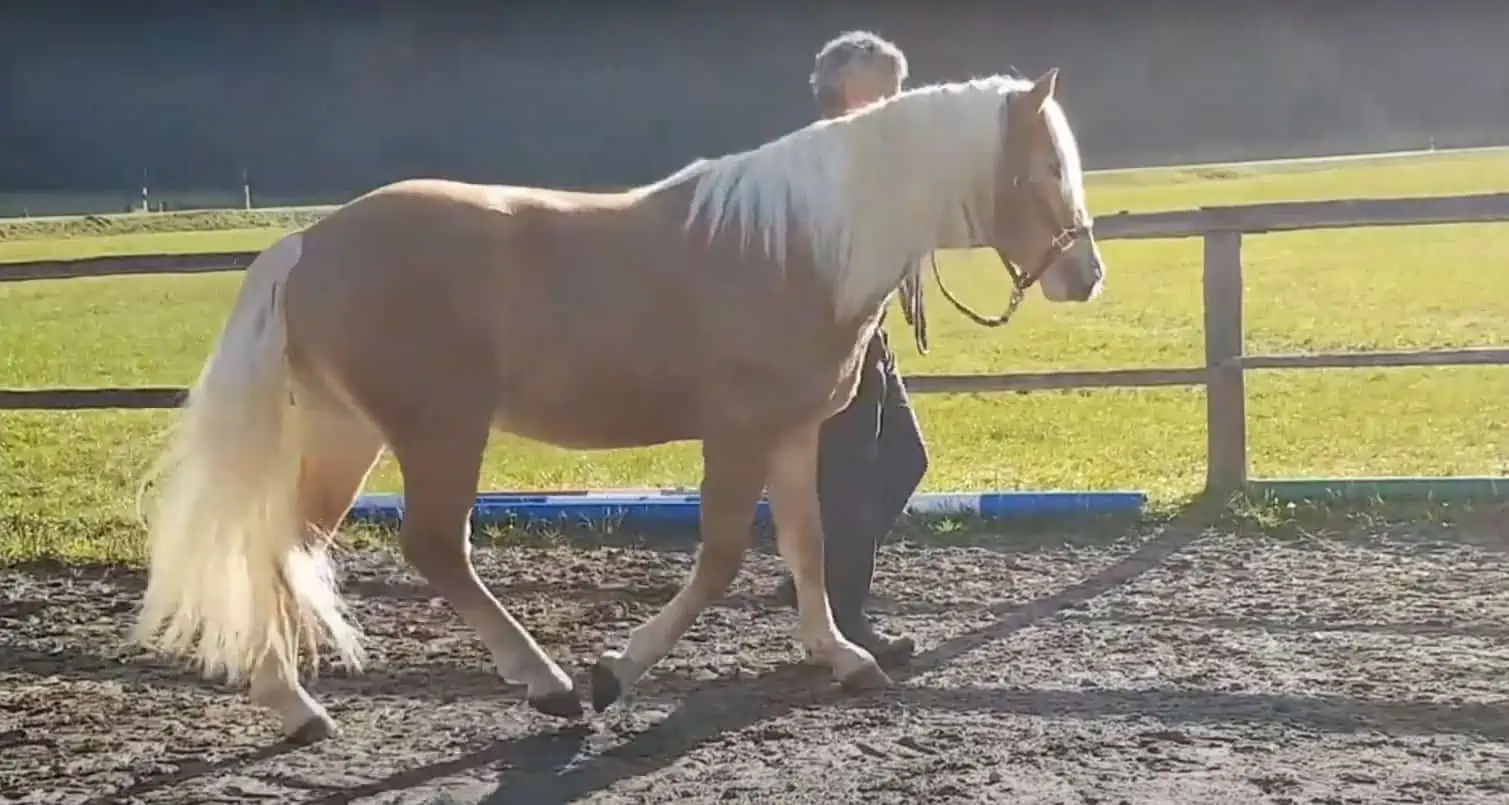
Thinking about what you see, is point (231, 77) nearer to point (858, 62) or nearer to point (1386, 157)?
point (1386, 157)

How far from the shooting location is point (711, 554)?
3.82 metres

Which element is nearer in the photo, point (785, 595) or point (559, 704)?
point (559, 704)

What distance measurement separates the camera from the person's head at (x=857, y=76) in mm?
4188

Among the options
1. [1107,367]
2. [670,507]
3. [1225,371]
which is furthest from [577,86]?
[1225,371]

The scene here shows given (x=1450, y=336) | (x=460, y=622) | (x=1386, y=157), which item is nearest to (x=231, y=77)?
(x=1386, y=157)

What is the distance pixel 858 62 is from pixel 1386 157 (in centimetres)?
3363

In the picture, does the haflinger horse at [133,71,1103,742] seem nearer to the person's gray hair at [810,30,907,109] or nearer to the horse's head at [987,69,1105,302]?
the horse's head at [987,69,1105,302]

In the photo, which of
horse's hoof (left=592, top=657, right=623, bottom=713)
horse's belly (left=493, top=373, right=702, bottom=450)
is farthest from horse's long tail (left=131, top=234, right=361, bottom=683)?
horse's hoof (left=592, top=657, right=623, bottom=713)

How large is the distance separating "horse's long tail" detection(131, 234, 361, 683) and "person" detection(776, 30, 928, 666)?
4.93 ft

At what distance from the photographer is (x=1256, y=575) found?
5.00 m

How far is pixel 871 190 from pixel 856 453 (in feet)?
2.94

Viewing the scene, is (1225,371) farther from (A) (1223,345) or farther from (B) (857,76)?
(B) (857,76)

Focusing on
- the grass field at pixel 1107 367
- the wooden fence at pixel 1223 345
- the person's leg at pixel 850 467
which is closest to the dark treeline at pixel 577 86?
the grass field at pixel 1107 367

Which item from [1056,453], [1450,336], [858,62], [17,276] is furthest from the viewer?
[1450,336]
